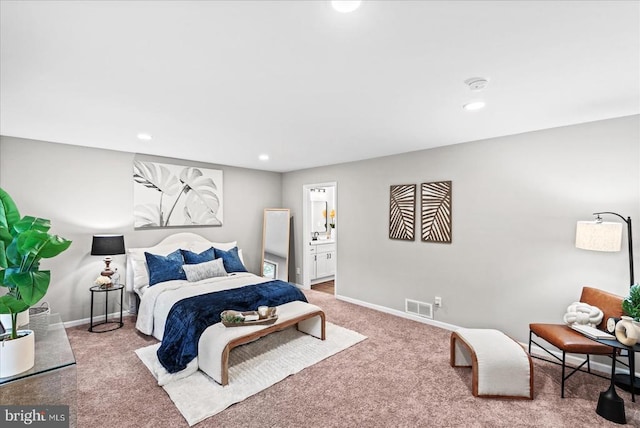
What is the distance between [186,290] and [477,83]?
3.61 metres

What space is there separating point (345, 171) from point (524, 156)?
259cm

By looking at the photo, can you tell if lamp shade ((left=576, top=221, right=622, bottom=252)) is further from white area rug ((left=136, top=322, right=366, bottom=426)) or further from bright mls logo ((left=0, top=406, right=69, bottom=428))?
bright mls logo ((left=0, top=406, right=69, bottom=428))

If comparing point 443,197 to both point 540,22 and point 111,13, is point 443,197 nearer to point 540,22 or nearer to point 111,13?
point 540,22

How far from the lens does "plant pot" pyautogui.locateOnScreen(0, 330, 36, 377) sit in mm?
1490

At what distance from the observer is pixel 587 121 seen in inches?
112

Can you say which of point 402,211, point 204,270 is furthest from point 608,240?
point 204,270

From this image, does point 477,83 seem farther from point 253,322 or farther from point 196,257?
point 196,257

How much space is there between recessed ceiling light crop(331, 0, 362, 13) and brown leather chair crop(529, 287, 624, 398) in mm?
2873

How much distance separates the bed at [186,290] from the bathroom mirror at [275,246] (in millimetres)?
995

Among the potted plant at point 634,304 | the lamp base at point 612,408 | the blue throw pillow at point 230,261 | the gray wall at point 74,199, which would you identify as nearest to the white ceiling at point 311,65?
the gray wall at point 74,199

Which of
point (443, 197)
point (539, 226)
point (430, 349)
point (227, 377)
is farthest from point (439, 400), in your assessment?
point (443, 197)

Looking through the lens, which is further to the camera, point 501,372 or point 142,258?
point 142,258

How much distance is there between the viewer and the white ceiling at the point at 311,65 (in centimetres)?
133

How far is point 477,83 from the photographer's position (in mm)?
2004
